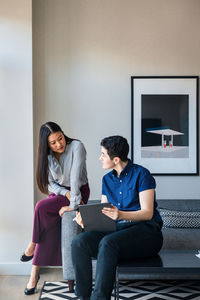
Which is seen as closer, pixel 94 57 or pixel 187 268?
pixel 187 268

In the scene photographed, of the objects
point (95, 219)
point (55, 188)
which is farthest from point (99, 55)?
point (95, 219)

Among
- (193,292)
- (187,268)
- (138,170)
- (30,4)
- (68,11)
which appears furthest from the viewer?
(68,11)

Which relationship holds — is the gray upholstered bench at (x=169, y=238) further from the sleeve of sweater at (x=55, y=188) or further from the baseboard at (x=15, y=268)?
the baseboard at (x=15, y=268)

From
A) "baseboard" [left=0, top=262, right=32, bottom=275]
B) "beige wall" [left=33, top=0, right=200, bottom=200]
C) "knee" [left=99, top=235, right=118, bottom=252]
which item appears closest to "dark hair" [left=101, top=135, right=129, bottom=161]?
"knee" [left=99, top=235, right=118, bottom=252]

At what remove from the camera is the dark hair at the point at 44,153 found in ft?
11.3

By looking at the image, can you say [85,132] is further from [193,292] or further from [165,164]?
[193,292]

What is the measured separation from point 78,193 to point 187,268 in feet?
3.68

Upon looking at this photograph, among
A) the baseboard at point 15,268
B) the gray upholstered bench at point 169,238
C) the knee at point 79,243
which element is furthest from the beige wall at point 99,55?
the knee at point 79,243

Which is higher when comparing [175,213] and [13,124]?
[13,124]

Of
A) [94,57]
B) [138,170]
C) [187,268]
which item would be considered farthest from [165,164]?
[187,268]

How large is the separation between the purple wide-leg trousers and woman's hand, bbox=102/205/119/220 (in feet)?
2.80

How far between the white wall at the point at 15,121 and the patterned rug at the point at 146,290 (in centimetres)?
62

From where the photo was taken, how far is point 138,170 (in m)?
2.96

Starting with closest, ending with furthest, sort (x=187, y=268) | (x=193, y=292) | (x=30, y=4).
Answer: (x=187, y=268)
(x=193, y=292)
(x=30, y=4)
